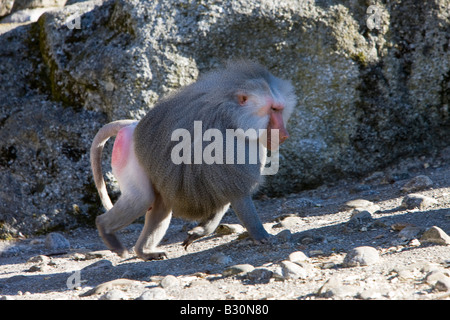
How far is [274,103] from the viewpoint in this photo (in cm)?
355

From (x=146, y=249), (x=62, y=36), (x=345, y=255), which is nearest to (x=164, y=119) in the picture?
(x=146, y=249)

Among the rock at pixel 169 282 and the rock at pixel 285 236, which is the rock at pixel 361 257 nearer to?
the rock at pixel 285 236

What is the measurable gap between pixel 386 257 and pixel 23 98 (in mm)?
3598

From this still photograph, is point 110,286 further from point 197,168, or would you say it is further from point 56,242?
point 56,242

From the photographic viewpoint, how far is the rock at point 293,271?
2654 mm

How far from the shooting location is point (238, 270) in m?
2.86

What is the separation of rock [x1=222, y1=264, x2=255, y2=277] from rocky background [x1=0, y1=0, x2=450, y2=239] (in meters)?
2.15

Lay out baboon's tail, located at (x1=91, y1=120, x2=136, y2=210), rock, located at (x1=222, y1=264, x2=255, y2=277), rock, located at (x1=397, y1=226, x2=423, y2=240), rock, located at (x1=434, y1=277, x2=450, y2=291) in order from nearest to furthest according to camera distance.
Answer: rock, located at (x1=434, y1=277, x2=450, y2=291) → rock, located at (x1=222, y1=264, x2=255, y2=277) → rock, located at (x1=397, y1=226, x2=423, y2=240) → baboon's tail, located at (x1=91, y1=120, x2=136, y2=210)

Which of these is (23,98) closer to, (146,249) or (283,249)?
Result: (146,249)

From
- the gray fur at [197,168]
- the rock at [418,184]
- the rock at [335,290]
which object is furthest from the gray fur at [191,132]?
the rock at [418,184]

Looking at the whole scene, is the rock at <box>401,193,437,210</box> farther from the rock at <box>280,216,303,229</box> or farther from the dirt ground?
the rock at <box>280,216,303,229</box>

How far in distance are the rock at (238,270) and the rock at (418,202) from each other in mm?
1405

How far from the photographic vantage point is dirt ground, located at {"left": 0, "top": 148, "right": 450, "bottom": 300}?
250 cm

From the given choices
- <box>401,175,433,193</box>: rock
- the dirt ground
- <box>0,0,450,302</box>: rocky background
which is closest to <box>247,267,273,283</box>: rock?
the dirt ground
